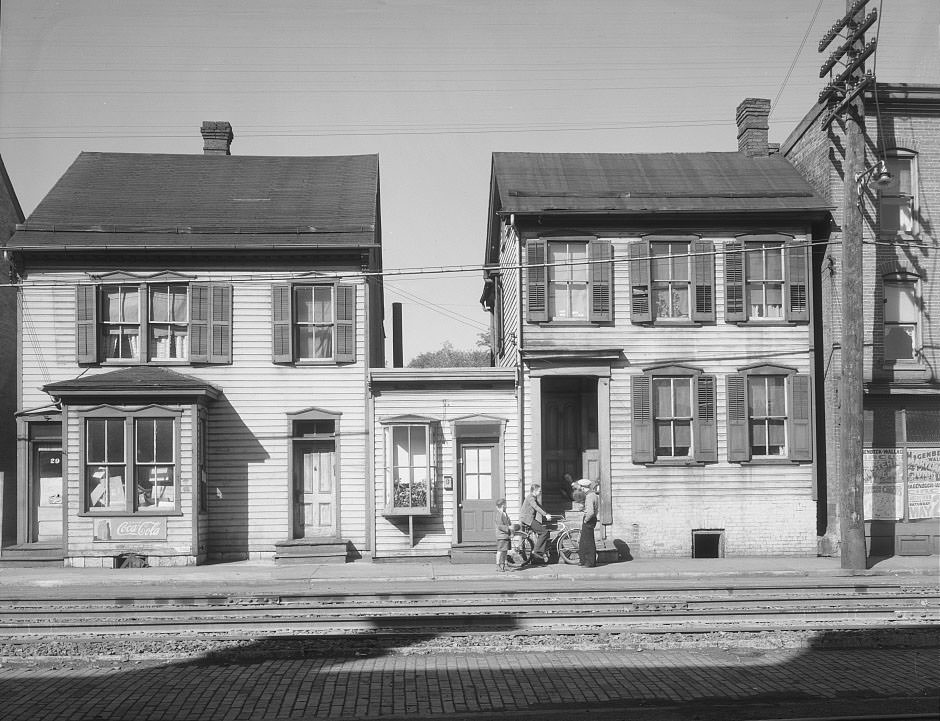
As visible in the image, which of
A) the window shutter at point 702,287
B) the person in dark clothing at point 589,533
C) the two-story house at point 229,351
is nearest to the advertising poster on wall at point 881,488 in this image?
the window shutter at point 702,287

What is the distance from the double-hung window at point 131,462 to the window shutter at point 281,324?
2.67 m

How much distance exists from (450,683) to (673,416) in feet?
40.7

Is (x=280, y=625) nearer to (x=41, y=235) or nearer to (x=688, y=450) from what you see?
(x=688, y=450)

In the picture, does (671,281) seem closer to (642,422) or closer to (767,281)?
(767,281)

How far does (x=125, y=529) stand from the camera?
19.4 meters

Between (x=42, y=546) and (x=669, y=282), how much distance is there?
1514cm

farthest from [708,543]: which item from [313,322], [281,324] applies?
[281,324]

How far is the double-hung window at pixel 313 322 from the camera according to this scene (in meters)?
20.8

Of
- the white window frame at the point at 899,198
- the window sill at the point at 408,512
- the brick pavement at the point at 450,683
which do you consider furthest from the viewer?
the white window frame at the point at 899,198

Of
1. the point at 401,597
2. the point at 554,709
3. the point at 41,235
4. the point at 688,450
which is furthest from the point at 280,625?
the point at 41,235

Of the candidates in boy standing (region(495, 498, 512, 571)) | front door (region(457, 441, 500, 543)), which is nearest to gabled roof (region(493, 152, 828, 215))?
front door (region(457, 441, 500, 543))

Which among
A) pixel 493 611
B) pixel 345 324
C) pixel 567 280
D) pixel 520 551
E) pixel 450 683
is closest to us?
pixel 450 683

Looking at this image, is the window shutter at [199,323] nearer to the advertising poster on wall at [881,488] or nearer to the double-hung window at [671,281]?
the double-hung window at [671,281]

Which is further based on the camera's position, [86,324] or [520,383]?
[520,383]
